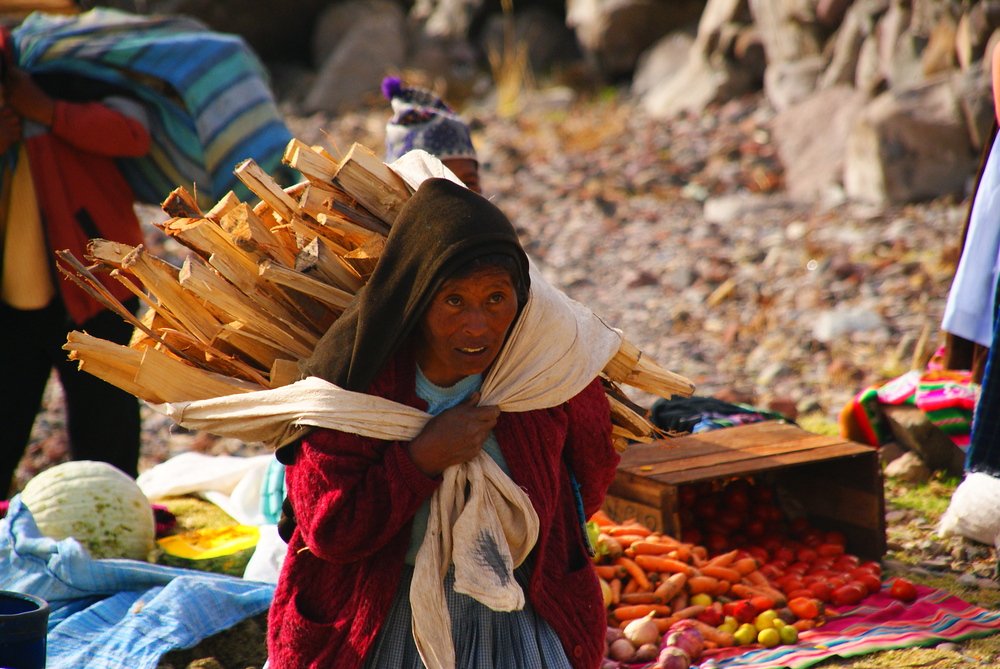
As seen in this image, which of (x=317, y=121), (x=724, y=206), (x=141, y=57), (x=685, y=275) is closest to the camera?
(x=141, y=57)

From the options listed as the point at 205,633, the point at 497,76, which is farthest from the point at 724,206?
the point at 205,633

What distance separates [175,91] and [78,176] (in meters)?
0.60

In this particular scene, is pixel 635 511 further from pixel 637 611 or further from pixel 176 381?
pixel 176 381

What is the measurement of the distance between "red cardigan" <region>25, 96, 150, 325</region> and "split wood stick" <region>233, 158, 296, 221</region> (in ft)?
6.22

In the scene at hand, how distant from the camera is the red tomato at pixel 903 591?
4.33m

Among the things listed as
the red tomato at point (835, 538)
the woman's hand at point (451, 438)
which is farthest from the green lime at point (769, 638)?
the woman's hand at point (451, 438)

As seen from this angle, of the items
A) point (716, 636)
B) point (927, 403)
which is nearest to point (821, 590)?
point (716, 636)

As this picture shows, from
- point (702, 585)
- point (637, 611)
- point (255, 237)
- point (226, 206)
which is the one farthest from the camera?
point (702, 585)

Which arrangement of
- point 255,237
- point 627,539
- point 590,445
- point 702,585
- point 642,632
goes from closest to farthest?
point 590,445 → point 255,237 → point 642,632 → point 702,585 → point 627,539

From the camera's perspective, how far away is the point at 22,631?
284 centimetres

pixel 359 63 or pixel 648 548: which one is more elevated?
pixel 359 63

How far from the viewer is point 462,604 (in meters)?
2.69

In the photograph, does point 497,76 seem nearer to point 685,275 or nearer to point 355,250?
point 685,275

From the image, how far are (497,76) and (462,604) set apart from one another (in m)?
14.9
